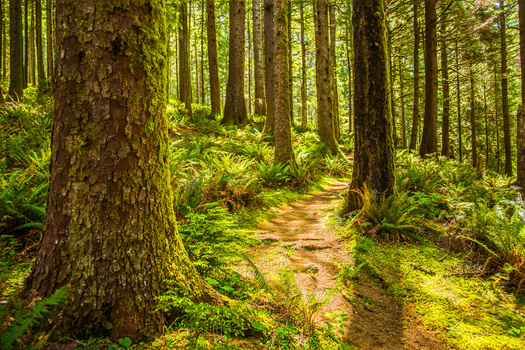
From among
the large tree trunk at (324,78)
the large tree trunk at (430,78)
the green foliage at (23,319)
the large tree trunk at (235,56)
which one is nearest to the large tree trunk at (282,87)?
the large tree trunk at (324,78)

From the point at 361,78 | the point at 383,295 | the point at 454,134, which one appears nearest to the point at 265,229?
the point at 383,295

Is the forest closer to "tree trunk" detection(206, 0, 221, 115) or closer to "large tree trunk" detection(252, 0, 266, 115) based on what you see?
"tree trunk" detection(206, 0, 221, 115)

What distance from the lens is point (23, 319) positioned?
4.68 ft

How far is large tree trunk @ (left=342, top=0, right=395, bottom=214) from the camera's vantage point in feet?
16.0

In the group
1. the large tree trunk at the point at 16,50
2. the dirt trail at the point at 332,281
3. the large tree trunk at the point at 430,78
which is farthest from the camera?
the large tree trunk at the point at 430,78

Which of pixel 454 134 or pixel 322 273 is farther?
pixel 454 134

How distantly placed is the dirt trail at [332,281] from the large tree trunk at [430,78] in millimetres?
8884

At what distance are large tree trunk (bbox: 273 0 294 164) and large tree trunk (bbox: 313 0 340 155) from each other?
15.1ft

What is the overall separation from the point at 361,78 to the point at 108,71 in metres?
4.34

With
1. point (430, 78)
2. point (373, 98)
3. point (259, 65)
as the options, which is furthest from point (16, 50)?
point (430, 78)

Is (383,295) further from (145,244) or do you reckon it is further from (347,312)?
(145,244)

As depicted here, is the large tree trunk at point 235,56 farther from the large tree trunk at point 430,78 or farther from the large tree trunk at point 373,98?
the large tree trunk at point 373,98

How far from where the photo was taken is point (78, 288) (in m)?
1.75

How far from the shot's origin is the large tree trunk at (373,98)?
488 cm
